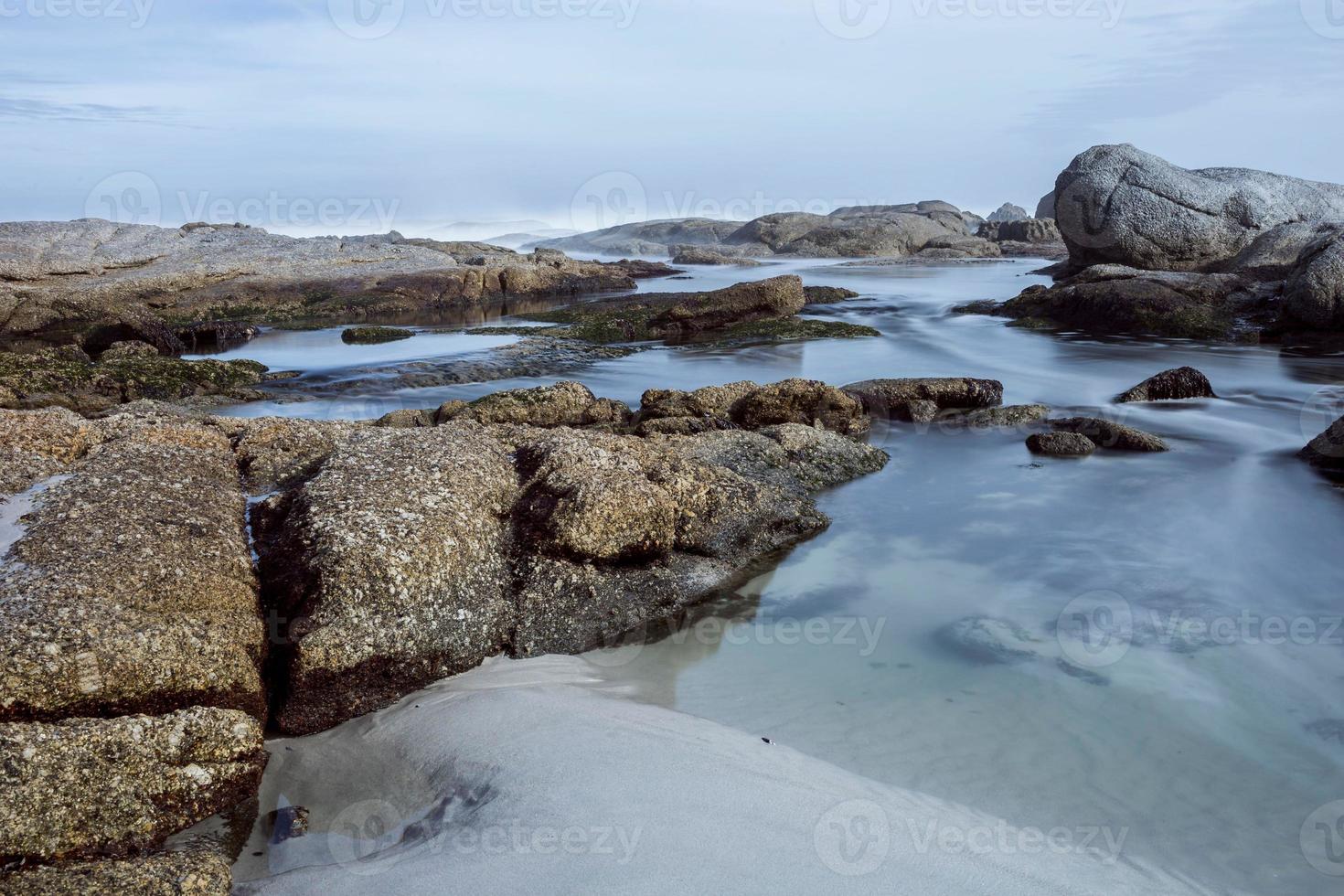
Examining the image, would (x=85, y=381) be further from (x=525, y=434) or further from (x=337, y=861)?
(x=337, y=861)

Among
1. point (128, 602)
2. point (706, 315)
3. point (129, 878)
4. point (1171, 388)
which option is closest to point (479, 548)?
point (128, 602)

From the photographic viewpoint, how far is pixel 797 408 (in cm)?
899

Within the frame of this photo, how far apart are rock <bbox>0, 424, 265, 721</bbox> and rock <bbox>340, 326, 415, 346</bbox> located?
12.4 meters

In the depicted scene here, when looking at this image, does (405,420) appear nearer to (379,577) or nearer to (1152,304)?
(379,577)

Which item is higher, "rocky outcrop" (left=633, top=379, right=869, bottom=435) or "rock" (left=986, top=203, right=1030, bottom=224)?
"rock" (left=986, top=203, right=1030, bottom=224)

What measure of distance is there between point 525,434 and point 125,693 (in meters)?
3.09

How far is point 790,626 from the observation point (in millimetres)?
4930

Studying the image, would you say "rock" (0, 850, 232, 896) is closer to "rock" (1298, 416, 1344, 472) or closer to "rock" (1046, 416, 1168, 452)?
"rock" (1046, 416, 1168, 452)

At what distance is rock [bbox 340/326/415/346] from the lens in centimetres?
1689

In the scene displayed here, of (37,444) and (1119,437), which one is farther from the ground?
(37,444)

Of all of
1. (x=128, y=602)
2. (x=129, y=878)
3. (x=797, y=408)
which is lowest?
(x=129, y=878)

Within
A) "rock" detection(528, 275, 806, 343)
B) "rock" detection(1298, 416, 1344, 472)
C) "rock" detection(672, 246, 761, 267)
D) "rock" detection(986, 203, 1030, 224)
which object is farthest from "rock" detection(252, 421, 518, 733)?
"rock" detection(986, 203, 1030, 224)

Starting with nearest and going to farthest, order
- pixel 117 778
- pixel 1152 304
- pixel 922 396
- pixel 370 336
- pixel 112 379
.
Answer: pixel 117 778, pixel 922 396, pixel 112 379, pixel 1152 304, pixel 370 336

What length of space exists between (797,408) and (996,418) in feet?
7.35
